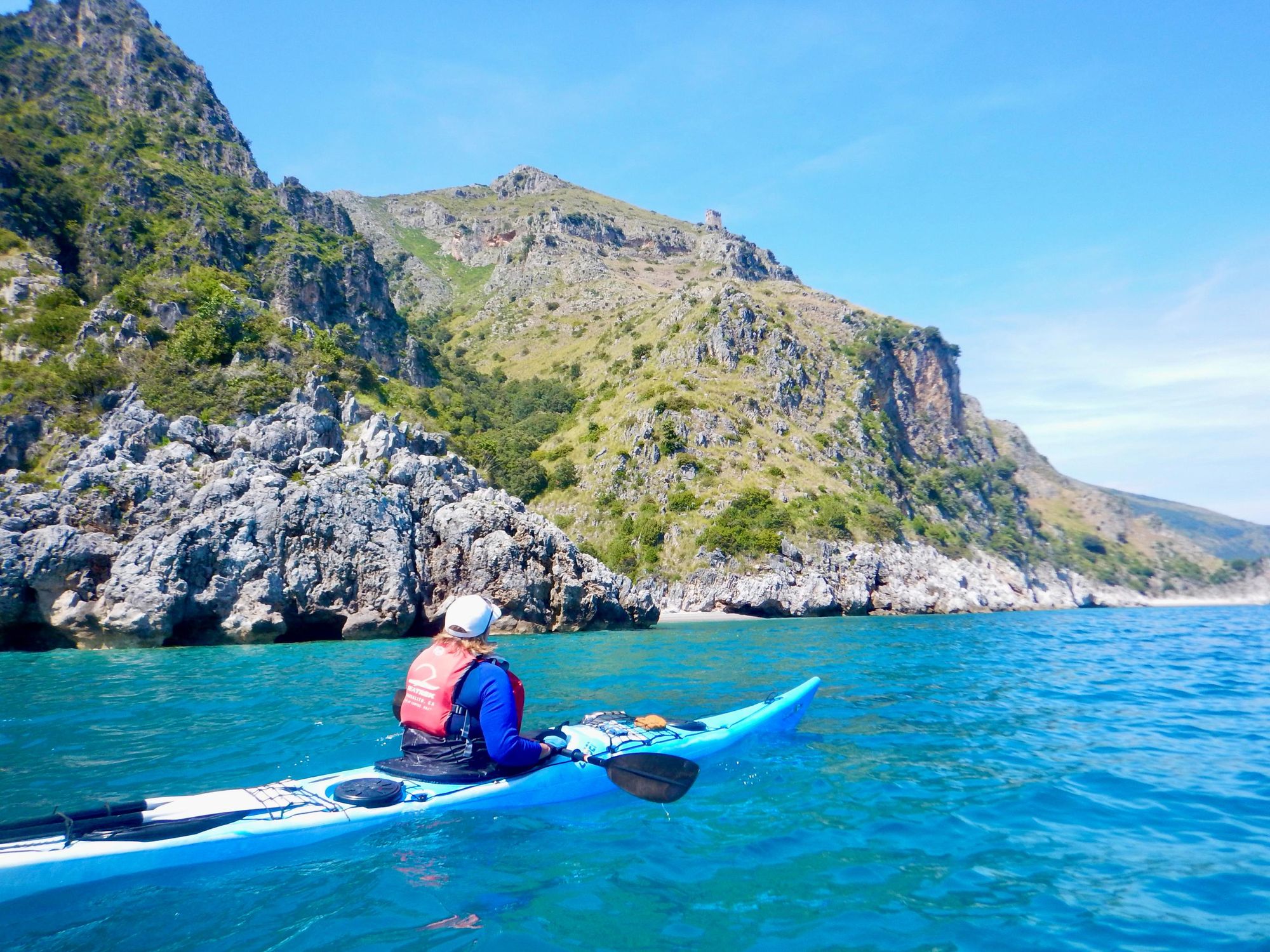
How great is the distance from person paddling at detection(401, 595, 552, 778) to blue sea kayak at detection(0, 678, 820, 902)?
0.26m

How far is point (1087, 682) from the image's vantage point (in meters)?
16.0

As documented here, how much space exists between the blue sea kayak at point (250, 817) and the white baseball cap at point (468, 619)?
170 cm

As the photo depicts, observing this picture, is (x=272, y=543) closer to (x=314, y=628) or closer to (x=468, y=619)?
(x=314, y=628)

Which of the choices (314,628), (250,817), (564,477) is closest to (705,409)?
(564,477)

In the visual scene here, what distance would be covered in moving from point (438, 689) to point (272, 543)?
26923mm

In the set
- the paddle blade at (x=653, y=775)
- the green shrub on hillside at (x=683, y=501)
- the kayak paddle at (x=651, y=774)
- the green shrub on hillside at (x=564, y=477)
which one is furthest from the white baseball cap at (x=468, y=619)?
the green shrub on hillside at (x=564, y=477)

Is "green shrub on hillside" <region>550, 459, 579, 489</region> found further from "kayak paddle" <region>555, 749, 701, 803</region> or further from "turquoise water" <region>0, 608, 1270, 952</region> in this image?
"kayak paddle" <region>555, 749, 701, 803</region>

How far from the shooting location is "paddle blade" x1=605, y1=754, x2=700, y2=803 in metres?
7.46

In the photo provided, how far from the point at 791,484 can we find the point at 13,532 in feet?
178

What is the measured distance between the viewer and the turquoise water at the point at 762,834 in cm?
489

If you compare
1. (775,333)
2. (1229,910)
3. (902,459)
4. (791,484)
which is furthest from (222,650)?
(902,459)

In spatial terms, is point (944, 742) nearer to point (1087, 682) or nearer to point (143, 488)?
point (1087, 682)

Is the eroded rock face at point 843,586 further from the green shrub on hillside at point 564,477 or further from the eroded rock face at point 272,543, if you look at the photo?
the green shrub on hillside at point 564,477

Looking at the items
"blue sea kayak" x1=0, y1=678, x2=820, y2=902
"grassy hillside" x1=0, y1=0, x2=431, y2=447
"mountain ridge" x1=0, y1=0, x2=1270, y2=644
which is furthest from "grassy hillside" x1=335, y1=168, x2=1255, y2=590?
"blue sea kayak" x1=0, y1=678, x2=820, y2=902
